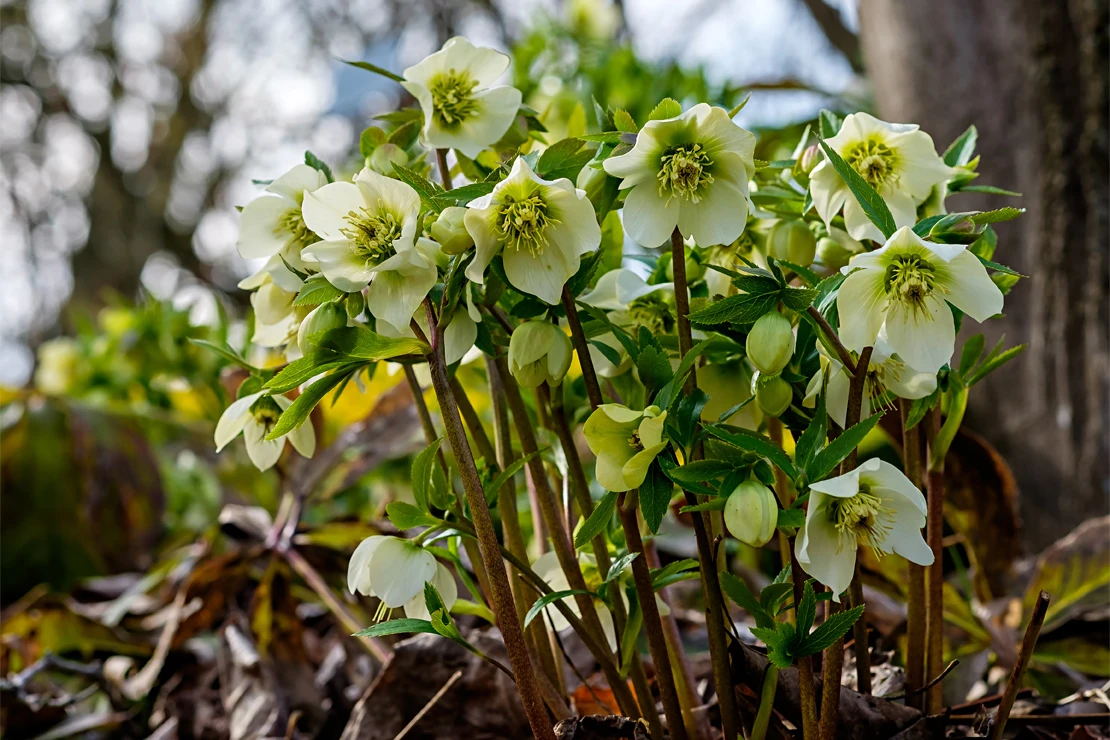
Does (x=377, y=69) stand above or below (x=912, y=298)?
above

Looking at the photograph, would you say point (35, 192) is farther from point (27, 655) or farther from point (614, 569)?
point (614, 569)

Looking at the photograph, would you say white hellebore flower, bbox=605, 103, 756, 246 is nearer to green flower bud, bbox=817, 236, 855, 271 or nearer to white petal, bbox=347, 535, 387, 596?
green flower bud, bbox=817, 236, 855, 271

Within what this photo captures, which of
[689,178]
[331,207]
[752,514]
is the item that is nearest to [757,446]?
[752,514]

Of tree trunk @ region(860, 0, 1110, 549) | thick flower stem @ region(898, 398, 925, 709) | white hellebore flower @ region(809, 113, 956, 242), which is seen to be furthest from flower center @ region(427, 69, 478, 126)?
tree trunk @ region(860, 0, 1110, 549)

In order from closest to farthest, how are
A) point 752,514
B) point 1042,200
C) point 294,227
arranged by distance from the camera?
point 752,514
point 294,227
point 1042,200

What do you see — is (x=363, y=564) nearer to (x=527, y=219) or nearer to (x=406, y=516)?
(x=406, y=516)

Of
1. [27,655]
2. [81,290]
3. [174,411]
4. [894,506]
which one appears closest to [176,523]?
[174,411]
